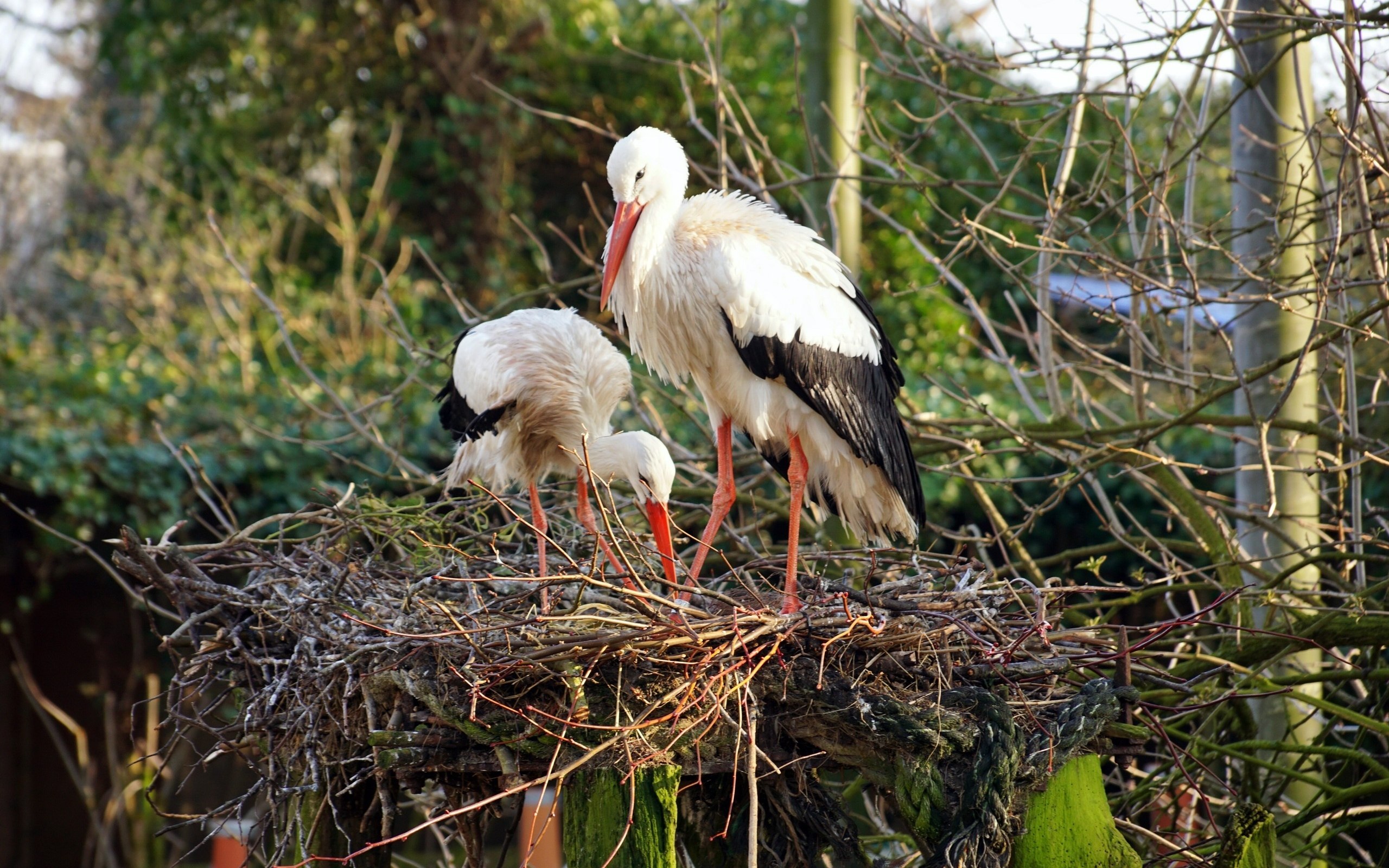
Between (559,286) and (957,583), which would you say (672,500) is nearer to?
(559,286)

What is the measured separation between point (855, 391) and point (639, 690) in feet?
4.57

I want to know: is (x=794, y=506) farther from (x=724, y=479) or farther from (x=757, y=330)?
(x=757, y=330)

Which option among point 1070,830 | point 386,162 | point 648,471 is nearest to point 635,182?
point 648,471

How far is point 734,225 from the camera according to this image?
11.1 feet

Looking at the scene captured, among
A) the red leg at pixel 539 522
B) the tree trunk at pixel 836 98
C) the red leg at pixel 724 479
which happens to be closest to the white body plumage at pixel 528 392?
the red leg at pixel 539 522

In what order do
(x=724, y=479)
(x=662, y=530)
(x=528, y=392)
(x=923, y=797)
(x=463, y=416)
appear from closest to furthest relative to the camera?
(x=923, y=797)
(x=662, y=530)
(x=724, y=479)
(x=528, y=392)
(x=463, y=416)

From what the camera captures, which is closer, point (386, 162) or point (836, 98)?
point (836, 98)

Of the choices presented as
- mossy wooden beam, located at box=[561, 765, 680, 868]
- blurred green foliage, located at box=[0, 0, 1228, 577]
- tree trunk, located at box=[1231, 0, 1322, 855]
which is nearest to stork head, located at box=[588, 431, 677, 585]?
mossy wooden beam, located at box=[561, 765, 680, 868]

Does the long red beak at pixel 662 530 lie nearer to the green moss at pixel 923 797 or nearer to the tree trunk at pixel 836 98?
the green moss at pixel 923 797

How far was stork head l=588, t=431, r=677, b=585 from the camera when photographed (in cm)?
343

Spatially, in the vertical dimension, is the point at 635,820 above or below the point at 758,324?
below

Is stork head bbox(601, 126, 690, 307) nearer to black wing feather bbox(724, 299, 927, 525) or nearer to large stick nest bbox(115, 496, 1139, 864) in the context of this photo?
black wing feather bbox(724, 299, 927, 525)

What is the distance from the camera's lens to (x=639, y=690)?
2406 mm

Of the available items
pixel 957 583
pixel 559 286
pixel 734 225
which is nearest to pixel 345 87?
pixel 559 286
